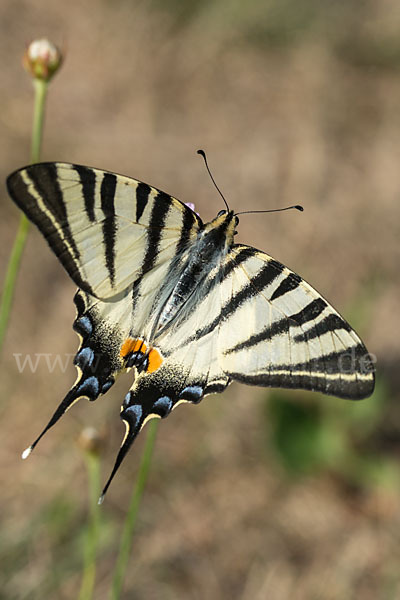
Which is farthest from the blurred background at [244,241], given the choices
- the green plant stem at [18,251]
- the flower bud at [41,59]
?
the flower bud at [41,59]

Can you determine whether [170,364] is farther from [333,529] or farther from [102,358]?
[333,529]

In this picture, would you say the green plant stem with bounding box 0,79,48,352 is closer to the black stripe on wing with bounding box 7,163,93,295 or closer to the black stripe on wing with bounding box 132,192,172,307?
the black stripe on wing with bounding box 7,163,93,295

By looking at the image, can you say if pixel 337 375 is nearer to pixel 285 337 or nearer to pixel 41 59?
pixel 285 337

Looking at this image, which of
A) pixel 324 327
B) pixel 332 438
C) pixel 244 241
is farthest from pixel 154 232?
pixel 244 241

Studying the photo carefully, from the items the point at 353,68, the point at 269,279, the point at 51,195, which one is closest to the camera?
the point at 51,195

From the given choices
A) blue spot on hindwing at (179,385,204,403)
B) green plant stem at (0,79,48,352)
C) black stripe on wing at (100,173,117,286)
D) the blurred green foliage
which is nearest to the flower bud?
green plant stem at (0,79,48,352)

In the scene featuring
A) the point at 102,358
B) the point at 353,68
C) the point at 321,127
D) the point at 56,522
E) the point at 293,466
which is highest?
the point at 353,68

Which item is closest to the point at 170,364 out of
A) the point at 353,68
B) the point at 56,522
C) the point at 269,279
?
the point at 269,279
